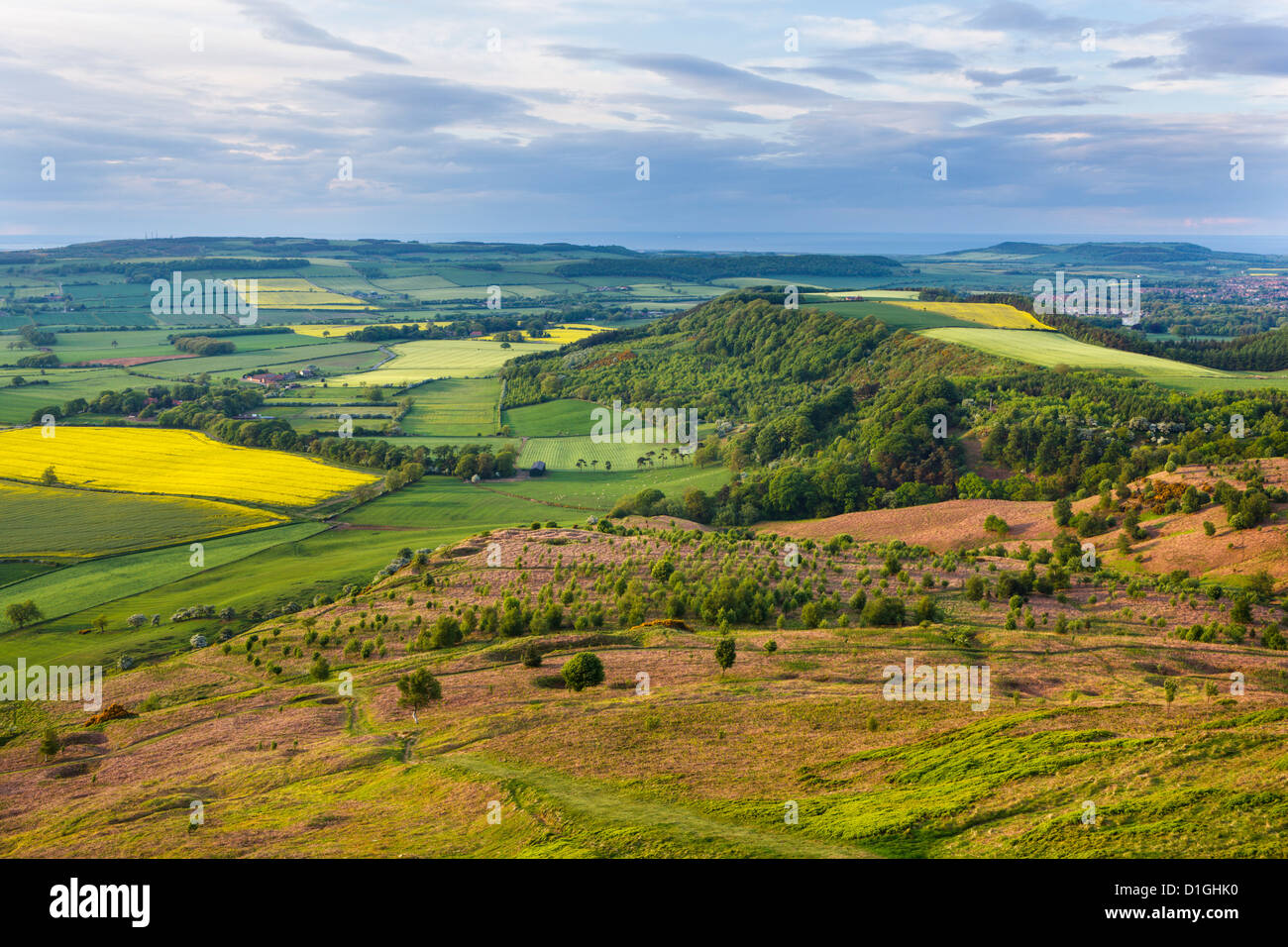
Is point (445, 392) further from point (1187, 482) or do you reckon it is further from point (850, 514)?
point (1187, 482)

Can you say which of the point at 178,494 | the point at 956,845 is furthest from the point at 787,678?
the point at 178,494

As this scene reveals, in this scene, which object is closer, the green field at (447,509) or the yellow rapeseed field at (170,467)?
the green field at (447,509)

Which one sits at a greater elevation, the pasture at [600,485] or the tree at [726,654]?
the pasture at [600,485]

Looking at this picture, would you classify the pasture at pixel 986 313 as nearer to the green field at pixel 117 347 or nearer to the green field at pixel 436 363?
the green field at pixel 436 363

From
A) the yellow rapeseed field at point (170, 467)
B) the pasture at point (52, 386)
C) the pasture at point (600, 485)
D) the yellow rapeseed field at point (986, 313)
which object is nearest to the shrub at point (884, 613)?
the pasture at point (600, 485)

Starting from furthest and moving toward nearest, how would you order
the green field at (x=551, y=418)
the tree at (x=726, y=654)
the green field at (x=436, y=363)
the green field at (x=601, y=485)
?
1. the green field at (x=436, y=363)
2. the green field at (x=551, y=418)
3. the green field at (x=601, y=485)
4. the tree at (x=726, y=654)

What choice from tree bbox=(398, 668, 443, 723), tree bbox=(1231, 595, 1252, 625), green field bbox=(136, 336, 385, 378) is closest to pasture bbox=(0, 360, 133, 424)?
green field bbox=(136, 336, 385, 378)
